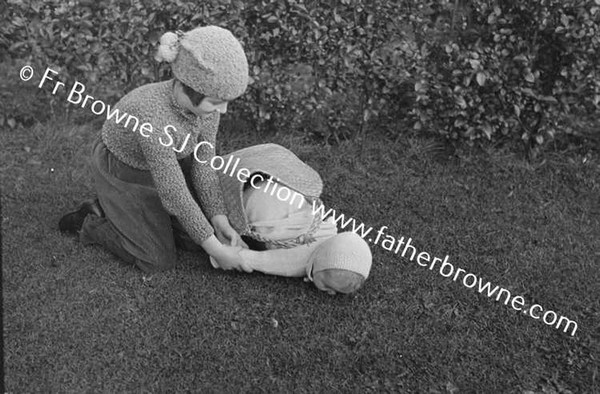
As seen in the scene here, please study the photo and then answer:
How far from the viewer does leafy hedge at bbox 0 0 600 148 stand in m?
4.32

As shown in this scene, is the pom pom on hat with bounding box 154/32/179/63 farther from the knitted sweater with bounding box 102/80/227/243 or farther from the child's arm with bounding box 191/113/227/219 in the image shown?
the child's arm with bounding box 191/113/227/219

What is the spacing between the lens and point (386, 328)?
10.6 ft

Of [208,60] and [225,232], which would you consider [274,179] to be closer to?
[225,232]

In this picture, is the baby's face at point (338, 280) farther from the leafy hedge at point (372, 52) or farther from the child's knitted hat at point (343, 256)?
the leafy hedge at point (372, 52)

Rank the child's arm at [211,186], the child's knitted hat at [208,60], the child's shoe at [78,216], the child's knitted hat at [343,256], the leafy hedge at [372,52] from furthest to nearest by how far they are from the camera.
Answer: the leafy hedge at [372,52] → the child's shoe at [78,216] → the child's arm at [211,186] → the child's knitted hat at [343,256] → the child's knitted hat at [208,60]

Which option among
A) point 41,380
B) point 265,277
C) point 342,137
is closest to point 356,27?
point 342,137

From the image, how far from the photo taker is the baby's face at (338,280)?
322cm

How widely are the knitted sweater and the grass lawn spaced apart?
0.44m

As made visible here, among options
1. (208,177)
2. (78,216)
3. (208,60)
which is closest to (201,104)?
(208,60)

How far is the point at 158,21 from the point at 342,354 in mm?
2489

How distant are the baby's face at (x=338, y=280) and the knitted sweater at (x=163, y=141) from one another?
0.55m

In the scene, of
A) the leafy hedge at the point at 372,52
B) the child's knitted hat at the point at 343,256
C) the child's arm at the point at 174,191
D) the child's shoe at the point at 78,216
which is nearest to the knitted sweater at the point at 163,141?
the child's arm at the point at 174,191

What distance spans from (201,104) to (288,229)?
0.78m

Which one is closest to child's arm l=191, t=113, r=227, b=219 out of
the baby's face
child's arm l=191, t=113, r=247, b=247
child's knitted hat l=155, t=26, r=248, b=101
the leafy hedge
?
child's arm l=191, t=113, r=247, b=247
